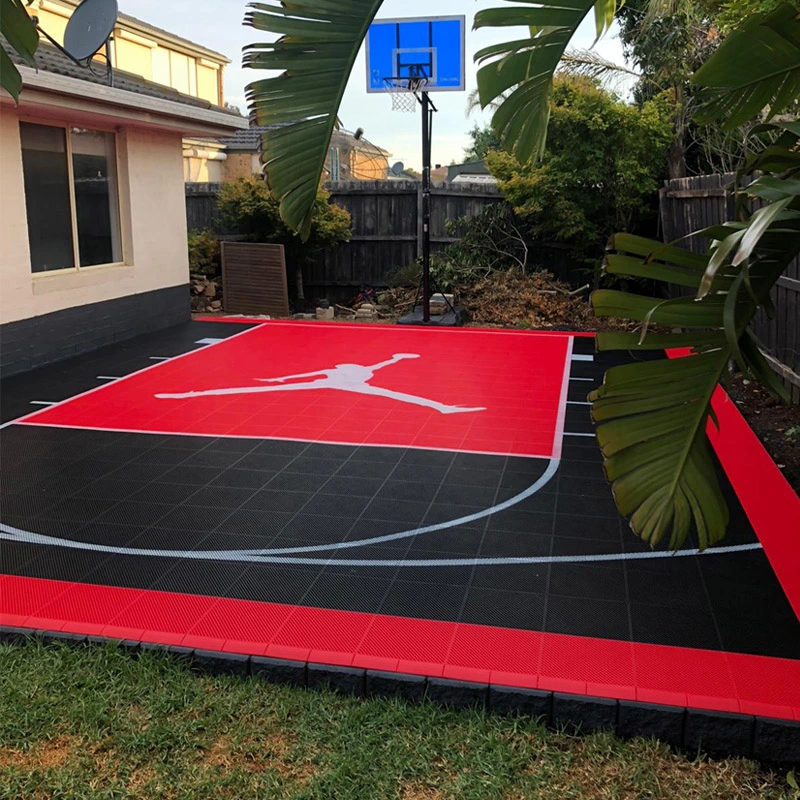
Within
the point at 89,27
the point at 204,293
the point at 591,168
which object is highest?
the point at 89,27

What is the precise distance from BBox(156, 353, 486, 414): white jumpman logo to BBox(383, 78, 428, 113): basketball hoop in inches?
186

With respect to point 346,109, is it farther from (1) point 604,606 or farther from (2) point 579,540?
(2) point 579,540

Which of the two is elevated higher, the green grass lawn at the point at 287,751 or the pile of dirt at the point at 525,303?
the pile of dirt at the point at 525,303

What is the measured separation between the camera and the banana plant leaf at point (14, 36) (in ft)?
7.25

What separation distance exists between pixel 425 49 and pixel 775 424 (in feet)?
25.6

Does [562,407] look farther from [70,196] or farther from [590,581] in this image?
[70,196]

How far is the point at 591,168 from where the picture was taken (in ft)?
43.3

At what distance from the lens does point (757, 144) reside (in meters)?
13.4

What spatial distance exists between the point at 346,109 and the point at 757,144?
1272cm

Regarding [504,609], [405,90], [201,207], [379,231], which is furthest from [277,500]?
[201,207]

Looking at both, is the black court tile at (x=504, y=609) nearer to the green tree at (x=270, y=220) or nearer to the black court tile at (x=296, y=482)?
the black court tile at (x=296, y=482)

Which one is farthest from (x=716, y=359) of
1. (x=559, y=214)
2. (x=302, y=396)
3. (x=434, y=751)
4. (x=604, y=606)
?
(x=559, y=214)

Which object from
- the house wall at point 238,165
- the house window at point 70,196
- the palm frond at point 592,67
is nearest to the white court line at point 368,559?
the house window at point 70,196

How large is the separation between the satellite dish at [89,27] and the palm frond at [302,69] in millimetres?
7533
